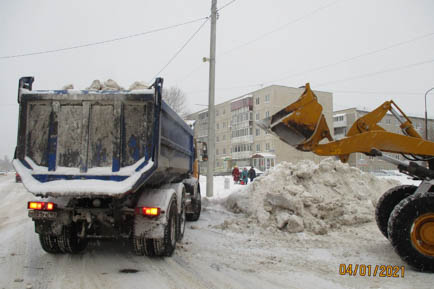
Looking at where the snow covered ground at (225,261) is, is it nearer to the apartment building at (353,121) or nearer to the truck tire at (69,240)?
the truck tire at (69,240)

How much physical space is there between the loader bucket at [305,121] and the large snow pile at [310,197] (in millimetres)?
2567

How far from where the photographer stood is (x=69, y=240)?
540 cm

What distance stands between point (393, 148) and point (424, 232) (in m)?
1.47

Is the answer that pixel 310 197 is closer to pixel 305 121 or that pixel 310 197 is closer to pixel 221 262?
pixel 305 121

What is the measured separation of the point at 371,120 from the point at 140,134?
4.19 metres

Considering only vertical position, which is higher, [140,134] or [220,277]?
[140,134]

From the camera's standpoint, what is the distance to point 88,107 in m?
4.98

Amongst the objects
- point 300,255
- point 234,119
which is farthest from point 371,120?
point 234,119

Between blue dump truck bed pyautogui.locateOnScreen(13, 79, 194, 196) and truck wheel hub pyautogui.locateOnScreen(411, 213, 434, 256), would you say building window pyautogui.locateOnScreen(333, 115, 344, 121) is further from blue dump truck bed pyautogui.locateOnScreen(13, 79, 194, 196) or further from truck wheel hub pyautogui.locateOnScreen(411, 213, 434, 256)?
blue dump truck bed pyautogui.locateOnScreen(13, 79, 194, 196)

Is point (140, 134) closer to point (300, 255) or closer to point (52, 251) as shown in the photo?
point (52, 251)

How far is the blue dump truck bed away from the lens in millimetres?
4840

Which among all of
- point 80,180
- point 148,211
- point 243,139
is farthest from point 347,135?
point 243,139

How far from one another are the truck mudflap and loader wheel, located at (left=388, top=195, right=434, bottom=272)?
394 cm

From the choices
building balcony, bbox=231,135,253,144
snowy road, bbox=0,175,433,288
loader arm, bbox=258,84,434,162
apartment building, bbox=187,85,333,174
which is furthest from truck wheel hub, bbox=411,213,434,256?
building balcony, bbox=231,135,253,144
